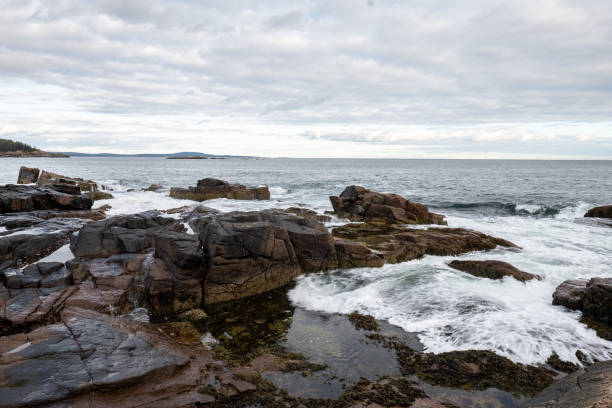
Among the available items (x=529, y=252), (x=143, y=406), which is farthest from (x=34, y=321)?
(x=529, y=252)

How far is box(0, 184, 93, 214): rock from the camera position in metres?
21.5

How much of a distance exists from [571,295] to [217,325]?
10.9m

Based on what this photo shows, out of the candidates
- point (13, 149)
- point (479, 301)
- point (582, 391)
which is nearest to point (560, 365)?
point (582, 391)

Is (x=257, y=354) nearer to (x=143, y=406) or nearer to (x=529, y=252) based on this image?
(x=143, y=406)

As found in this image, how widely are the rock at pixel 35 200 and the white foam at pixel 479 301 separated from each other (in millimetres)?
18844

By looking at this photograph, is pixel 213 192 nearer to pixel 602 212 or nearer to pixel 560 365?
pixel 560 365

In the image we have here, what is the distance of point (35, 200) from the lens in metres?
22.5

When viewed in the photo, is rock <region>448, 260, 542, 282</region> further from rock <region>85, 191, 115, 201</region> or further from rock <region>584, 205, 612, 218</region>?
rock <region>85, 191, 115, 201</region>

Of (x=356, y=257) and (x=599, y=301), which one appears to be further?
(x=356, y=257)

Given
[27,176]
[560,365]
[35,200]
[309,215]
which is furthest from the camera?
[27,176]

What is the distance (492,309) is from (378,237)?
793cm

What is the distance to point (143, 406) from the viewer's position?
20.8 feet

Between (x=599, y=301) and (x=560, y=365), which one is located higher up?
(x=599, y=301)

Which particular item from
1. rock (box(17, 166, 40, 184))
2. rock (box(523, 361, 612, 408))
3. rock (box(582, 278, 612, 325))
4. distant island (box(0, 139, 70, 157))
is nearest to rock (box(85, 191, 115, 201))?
rock (box(17, 166, 40, 184))
